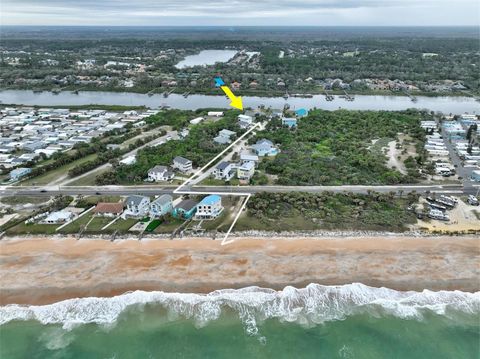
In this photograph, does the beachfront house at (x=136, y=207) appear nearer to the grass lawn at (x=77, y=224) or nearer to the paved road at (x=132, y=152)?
the grass lawn at (x=77, y=224)

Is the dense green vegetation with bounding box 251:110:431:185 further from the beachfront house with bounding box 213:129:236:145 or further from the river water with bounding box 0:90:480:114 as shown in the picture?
the river water with bounding box 0:90:480:114

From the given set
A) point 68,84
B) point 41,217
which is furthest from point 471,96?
point 68,84

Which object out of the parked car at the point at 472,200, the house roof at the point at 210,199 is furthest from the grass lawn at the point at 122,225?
the parked car at the point at 472,200

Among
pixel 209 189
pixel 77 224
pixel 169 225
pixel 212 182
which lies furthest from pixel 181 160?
pixel 77 224

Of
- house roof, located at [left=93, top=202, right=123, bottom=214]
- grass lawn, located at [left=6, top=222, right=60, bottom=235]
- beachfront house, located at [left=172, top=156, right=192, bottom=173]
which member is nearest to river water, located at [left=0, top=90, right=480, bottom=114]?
beachfront house, located at [left=172, top=156, right=192, bottom=173]

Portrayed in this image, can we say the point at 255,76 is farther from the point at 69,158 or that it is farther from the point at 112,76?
the point at 69,158

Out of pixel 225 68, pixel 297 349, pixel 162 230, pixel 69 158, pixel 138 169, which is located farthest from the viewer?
pixel 225 68
